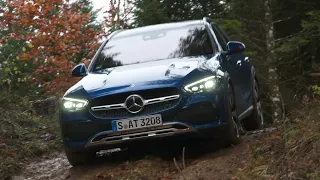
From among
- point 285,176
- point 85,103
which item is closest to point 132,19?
point 85,103

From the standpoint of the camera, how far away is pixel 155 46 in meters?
8.23

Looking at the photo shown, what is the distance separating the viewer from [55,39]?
1625 cm

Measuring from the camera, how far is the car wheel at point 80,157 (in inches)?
293

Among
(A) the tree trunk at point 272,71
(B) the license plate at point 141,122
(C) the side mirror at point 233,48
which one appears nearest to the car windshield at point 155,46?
(C) the side mirror at point 233,48

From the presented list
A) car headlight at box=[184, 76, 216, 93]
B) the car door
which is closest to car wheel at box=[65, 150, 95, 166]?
car headlight at box=[184, 76, 216, 93]

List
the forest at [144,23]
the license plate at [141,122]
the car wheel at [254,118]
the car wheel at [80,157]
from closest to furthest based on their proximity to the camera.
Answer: the forest at [144,23]
the license plate at [141,122]
the car wheel at [80,157]
the car wheel at [254,118]

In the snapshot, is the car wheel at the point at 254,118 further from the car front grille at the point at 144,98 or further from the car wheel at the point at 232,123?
Answer: the car front grille at the point at 144,98

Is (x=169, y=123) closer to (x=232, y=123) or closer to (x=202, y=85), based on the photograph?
(x=202, y=85)

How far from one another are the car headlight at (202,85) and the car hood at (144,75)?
0.15 m

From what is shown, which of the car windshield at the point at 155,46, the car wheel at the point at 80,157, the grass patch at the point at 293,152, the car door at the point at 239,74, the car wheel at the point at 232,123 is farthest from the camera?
the car door at the point at 239,74

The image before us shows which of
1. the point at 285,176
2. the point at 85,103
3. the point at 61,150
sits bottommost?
the point at 61,150

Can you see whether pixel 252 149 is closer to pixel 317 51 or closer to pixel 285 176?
pixel 285 176

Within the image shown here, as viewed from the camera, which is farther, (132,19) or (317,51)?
(132,19)

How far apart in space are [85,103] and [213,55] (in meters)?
1.84
